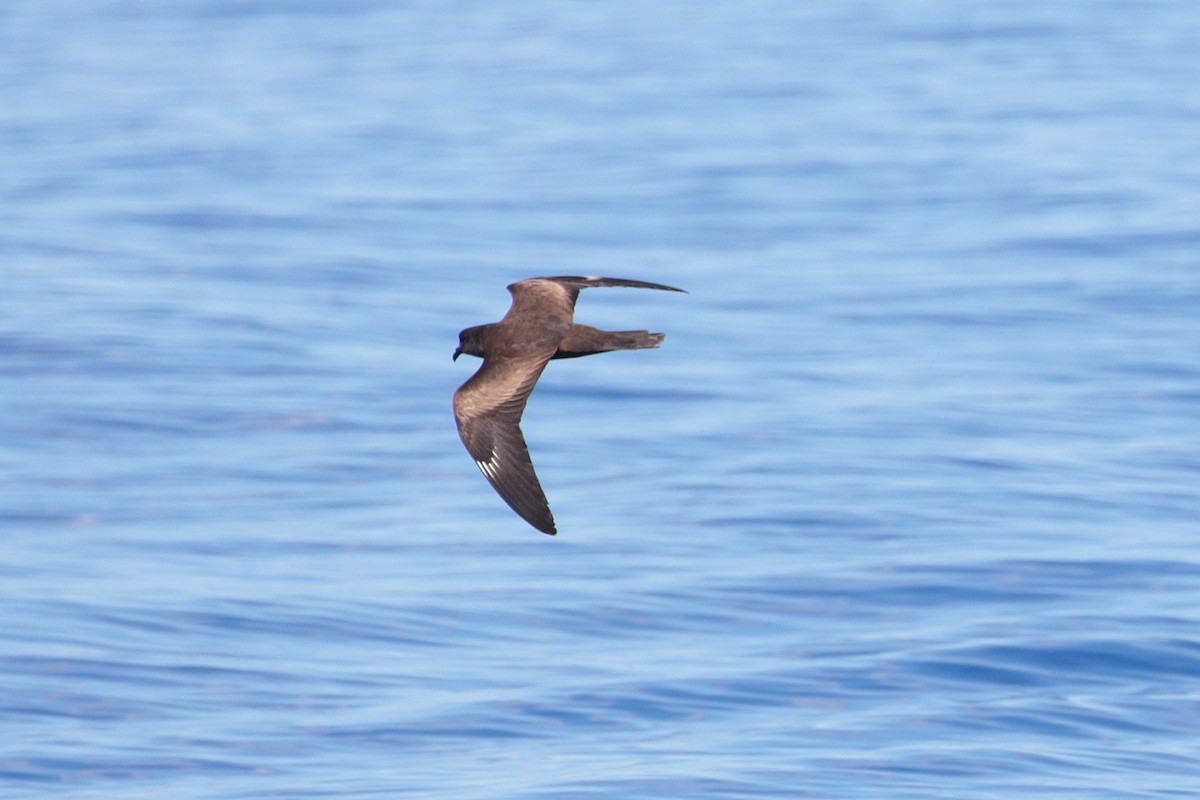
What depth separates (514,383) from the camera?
6.82m

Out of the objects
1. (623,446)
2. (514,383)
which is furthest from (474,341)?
(623,446)

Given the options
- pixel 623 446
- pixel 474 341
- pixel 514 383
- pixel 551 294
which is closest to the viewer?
pixel 514 383

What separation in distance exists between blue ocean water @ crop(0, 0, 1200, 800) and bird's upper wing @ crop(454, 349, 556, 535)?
9.16 feet

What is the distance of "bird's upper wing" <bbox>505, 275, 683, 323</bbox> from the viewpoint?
7391 millimetres

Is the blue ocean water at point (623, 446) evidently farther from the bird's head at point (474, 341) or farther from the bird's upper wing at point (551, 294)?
the bird's head at point (474, 341)

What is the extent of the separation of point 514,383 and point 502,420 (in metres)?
0.13

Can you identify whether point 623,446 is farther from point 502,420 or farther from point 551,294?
point 502,420

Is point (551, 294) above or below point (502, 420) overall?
above

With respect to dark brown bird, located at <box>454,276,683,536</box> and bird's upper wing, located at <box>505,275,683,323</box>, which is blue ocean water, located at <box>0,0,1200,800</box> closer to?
bird's upper wing, located at <box>505,275,683,323</box>

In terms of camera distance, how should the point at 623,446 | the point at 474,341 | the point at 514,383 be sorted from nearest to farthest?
the point at 514,383, the point at 474,341, the point at 623,446

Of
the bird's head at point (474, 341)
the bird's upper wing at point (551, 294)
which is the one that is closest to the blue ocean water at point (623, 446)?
the bird's upper wing at point (551, 294)

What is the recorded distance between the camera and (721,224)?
67.8 feet

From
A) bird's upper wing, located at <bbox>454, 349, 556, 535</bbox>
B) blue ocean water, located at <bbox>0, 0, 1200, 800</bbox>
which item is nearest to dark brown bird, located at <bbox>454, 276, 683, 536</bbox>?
bird's upper wing, located at <bbox>454, 349, 556, 535</bbox>

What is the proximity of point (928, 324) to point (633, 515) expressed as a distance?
5.18 metres
